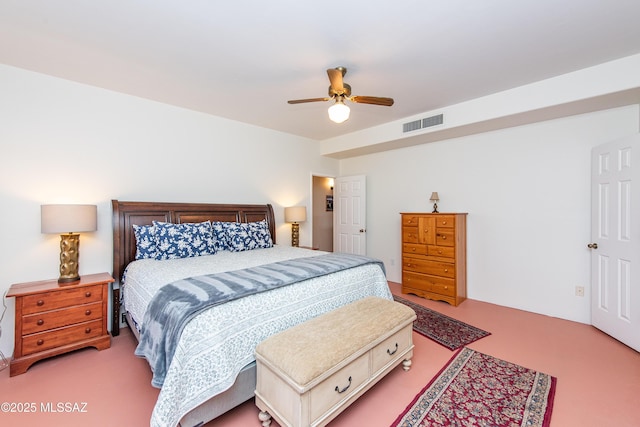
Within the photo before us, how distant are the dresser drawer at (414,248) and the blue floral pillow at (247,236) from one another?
7.00ft

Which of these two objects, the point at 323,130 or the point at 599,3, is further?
the point at 323,130

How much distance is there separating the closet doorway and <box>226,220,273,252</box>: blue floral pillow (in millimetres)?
2672

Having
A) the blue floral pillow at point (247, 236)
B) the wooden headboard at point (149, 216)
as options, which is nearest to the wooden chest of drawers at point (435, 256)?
the blue floral pillow at point (247, 236)

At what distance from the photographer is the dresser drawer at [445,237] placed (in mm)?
3848

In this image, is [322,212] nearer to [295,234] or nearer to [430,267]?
[295,234]

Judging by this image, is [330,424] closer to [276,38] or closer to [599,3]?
[276,38]

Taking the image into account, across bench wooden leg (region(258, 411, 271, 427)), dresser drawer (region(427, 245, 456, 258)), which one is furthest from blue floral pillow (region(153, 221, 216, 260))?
dresser drawer (region(427, 245, 456, 258))

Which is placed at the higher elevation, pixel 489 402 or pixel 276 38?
pixel 276 38

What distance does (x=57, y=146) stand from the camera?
9.28 ft

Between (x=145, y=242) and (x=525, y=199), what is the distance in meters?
4.69

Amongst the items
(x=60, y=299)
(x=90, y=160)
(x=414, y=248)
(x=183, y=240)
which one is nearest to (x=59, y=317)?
(x=60, y=299)

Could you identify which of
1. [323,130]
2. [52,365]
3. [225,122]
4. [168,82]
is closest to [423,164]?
[323,130]

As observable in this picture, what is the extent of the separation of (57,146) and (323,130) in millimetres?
3422

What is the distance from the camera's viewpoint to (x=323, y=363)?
5.04 feet
